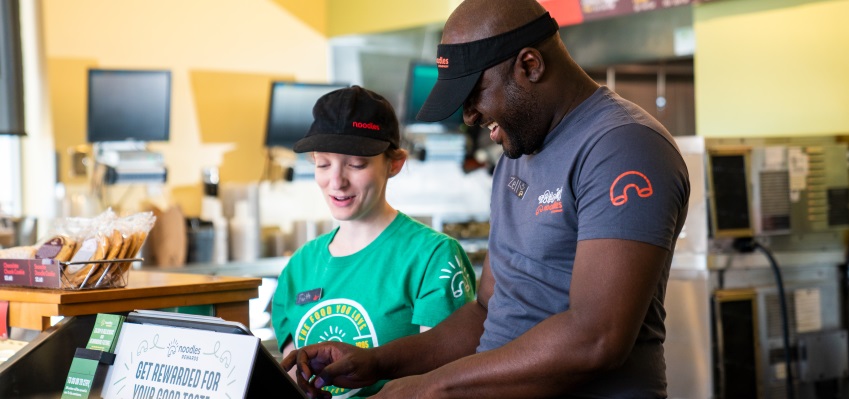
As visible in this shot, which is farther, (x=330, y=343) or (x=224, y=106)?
(x=224, y=106)

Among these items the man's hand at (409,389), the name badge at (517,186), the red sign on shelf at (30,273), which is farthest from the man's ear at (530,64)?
the red sign on shelf at (30,273)

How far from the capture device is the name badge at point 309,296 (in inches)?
90.9

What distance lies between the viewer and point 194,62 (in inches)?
266

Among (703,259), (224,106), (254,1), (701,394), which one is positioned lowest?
(701,394)

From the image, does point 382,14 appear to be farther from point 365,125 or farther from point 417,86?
point 365,125

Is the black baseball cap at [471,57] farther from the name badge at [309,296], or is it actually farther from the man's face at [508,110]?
the name badge at [309,296]

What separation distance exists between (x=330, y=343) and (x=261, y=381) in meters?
0.43

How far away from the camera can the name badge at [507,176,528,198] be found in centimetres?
187

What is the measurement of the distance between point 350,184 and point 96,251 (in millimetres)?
573

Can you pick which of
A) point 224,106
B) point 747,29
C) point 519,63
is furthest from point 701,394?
point 224,106

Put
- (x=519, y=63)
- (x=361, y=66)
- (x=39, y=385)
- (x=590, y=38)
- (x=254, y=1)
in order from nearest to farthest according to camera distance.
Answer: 1. (x=519, y=63)
2. (x=39, y=385)
3. (x=590, y=38)
4. (x=254, y=1)
5. (x=361, y=66)

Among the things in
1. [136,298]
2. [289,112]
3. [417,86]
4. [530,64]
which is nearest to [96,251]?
[136,298]

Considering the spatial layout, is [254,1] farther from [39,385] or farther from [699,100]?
[39,385]

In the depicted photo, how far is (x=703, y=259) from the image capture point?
15.0 ft
